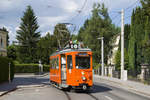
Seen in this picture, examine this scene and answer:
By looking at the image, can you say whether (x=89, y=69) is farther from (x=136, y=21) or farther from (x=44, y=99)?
(x=136, y=21)

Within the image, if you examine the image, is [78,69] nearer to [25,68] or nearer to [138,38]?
[138,38]

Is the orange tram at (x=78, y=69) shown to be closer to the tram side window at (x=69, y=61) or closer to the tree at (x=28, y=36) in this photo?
the tram side window at (x=69, y=61)

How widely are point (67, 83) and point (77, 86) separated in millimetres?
764

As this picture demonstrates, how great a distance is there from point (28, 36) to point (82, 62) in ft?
192

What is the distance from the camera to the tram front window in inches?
645

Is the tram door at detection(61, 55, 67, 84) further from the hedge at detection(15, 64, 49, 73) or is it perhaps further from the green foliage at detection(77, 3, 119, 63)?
the hedge at detection(15, 64, 49, 73)

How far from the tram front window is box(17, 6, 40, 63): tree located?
57.6 metres

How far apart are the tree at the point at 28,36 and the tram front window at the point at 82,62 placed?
57578mm

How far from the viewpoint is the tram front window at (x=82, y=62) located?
16.4 metres

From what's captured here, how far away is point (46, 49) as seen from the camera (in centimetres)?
7500

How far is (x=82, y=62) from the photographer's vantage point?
16531mm

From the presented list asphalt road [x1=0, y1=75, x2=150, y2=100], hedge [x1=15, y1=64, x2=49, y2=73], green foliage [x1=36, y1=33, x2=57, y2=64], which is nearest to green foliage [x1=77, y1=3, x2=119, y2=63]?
hedge [x1=15, y1=64, x2=49, y2=73]

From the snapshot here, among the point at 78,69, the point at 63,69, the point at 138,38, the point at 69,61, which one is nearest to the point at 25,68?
the point at 138,38

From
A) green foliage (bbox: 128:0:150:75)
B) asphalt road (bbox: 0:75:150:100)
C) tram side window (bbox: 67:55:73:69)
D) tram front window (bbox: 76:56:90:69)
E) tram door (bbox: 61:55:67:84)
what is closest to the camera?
asphalt road (bbox: 0:75:150:100)
